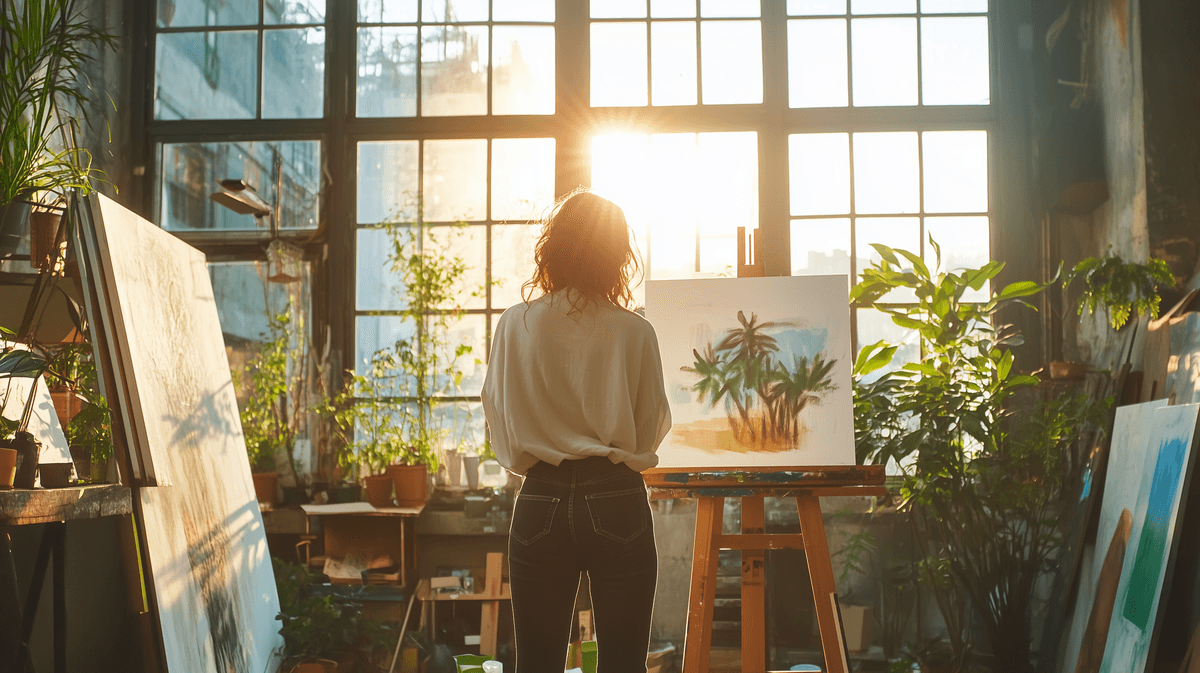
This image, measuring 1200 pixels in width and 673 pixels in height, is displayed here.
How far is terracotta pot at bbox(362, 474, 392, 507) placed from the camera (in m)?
3.33

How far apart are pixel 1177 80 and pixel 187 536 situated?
3599 mm

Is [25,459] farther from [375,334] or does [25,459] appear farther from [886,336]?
[886,336]

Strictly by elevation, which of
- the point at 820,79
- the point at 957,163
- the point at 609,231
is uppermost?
the point at 820,79

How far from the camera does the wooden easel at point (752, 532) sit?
238 cm

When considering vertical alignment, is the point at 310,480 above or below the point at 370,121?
below

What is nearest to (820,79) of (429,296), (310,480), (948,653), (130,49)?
(429,296)

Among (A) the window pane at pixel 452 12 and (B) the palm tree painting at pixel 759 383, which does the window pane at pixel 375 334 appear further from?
(B) the palm tree painting at pixel 759 383

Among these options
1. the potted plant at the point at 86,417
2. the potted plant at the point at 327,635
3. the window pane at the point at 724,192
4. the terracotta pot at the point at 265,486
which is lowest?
the potted plant at the point at 327,635

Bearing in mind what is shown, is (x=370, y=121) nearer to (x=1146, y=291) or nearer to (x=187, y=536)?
(x=187, y=536)

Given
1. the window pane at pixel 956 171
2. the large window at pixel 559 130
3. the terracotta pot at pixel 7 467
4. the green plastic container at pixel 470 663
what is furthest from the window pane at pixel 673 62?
the terracotta pot at pixel 7 467

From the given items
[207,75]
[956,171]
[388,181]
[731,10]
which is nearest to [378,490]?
[388,181]

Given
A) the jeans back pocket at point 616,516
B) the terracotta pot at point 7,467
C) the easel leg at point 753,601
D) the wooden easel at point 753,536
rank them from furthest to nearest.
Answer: the easel leg at point 753,601 < the wooden easel at point 753,536 < the terracotta pot at point 7,467 < the jeans back pocket at point 616,516

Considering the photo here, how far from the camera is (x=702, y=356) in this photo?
2.64m

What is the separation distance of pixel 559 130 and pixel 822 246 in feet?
4.08
